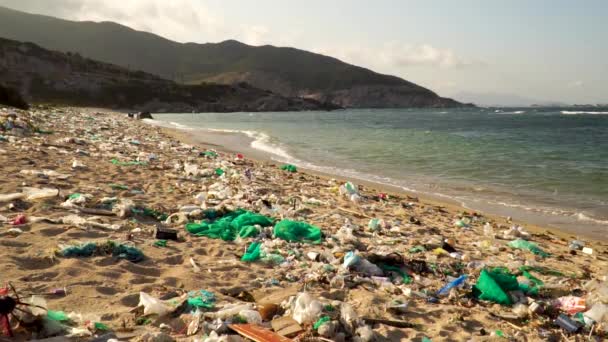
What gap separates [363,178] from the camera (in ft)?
41.8

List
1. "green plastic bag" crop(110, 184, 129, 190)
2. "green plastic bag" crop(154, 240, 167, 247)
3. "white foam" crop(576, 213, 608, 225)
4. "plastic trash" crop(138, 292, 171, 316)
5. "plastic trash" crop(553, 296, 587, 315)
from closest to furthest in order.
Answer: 1. "plastic trash" crop(138, 292, 171, 316)
2. "plastic trash" crop(553, 296, 587, 315)
3. "green plastic bag" crop(154, 240, 167, 247)
4. "green plastic bag" crop(110, 184, 129, 190)
5. "white foam" crop(576, 213, 608, 225)

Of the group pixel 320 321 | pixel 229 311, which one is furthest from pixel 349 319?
pixel 229 311

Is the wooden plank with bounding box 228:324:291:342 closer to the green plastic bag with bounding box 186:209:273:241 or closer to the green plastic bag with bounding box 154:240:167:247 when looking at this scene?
the green plastic bag with bounding box 154:240:167:247

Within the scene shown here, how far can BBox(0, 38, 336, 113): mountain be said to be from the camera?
66062 millimetres

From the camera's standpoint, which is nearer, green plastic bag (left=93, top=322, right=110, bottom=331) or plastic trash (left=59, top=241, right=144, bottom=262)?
green plastic bag (left=93, top=322, right=110, bottom=331)

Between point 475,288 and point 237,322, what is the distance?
248 centimetres

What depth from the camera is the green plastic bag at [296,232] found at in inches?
206

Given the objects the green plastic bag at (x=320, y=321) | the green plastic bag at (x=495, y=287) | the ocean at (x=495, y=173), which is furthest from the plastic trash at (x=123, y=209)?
the ocean at (x=495, y=173)

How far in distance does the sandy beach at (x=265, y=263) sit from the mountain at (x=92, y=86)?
214 feet

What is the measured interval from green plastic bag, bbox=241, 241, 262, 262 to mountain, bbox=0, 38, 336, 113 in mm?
67699

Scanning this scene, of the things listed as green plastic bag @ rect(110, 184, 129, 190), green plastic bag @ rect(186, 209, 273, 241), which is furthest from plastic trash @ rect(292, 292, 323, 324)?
green plastic bag @ rect(110, 184, 129, 190)

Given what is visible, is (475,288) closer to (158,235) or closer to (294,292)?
(294,292)

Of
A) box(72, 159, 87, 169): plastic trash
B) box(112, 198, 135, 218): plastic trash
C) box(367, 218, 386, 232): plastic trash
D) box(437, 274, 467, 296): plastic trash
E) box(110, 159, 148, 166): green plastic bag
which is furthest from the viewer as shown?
box(110, 159, 148, 166): green plastic bag

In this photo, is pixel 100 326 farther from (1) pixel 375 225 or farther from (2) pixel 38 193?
(1) pixel 375 225
